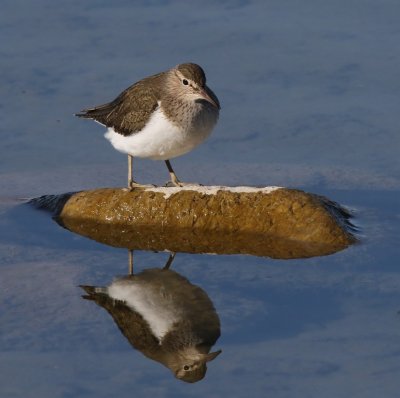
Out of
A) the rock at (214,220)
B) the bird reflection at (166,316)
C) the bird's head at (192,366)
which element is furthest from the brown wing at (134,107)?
the bird's head at (192,366)

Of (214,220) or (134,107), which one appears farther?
(134,107)

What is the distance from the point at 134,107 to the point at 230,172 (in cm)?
124

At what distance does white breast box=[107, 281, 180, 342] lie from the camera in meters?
8.22

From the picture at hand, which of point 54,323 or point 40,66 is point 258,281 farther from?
point 40,66

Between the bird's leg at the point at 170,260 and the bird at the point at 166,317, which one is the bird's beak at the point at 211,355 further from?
the bird's leg at the point at 170,260

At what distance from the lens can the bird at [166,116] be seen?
33.2 feet

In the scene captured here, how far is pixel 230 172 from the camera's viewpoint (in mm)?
11234

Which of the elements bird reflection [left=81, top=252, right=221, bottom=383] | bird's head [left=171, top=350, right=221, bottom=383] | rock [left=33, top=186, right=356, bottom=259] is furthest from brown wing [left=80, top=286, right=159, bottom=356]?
rock [left=33, top=186, right=356, bottom=259]

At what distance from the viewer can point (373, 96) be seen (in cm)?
1217

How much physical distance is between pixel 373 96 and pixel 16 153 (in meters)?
3.49

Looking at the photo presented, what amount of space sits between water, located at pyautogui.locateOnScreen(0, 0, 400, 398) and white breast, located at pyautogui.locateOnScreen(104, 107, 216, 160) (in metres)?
0.91

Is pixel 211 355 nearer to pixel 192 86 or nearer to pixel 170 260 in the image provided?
pixel 170 260

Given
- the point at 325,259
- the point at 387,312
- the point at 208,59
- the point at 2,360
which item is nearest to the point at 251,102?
the point at 208,59

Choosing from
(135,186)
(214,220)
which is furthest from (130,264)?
(135,186)
